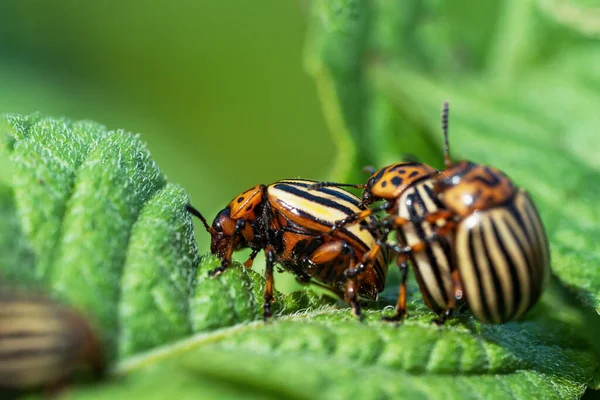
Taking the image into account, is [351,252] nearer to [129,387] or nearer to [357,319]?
[357,319]

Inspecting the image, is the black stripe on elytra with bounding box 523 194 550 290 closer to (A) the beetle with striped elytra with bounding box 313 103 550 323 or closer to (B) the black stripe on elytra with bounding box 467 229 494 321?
(A) the beetle with striped elytra with bounding box 313 103 550 323

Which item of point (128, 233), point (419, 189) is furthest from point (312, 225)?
point (128, 233)

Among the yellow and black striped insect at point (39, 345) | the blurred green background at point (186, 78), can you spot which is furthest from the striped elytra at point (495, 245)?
the blurred green background at point (186, 78)

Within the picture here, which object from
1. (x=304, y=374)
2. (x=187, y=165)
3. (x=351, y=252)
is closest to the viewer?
(x=304, y=374)

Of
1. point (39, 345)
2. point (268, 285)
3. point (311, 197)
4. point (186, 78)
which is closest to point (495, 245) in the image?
point (268, 285)

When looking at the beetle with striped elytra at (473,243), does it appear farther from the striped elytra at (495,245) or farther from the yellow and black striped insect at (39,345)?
the yellow and black striped insect at (39,345)

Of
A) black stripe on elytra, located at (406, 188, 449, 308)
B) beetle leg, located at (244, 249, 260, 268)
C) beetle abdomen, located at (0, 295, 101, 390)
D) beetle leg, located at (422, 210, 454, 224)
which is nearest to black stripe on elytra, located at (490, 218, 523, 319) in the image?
beetle leg, located at (422, 210, 454, 224)

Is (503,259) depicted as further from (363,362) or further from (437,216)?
(363,362)
